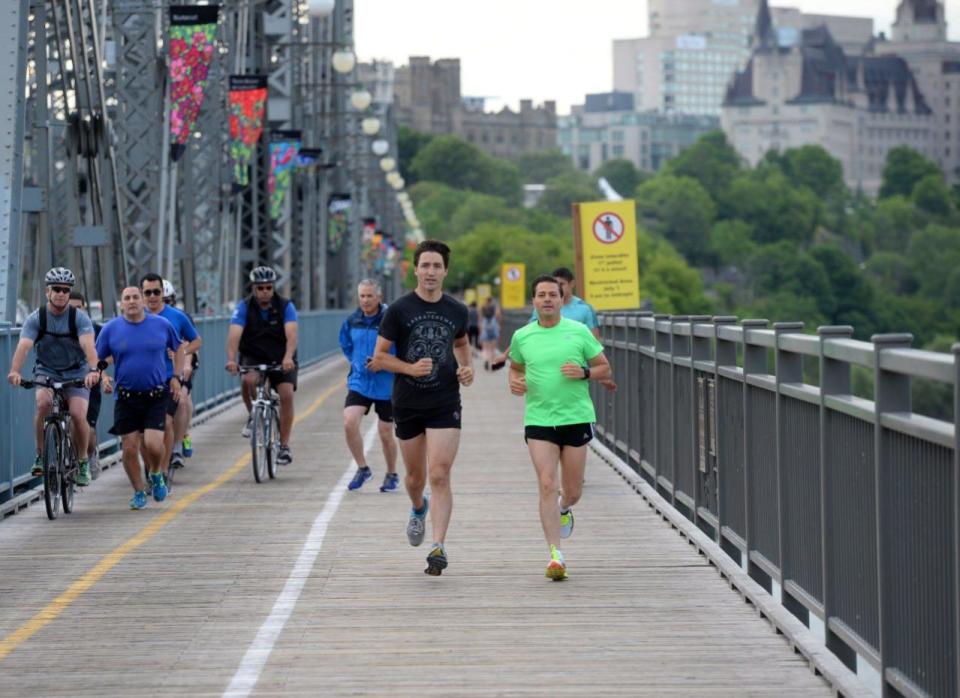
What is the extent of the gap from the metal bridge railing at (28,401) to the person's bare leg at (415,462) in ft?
17.7

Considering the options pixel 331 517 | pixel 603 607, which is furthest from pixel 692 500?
pixel 603 607

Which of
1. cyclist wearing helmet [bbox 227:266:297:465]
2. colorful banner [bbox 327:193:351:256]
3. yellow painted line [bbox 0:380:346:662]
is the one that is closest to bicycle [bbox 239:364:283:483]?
cyclist wearing helmet [bbox 227:266:297:465]

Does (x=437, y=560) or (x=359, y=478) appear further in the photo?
(x=359, y=478)

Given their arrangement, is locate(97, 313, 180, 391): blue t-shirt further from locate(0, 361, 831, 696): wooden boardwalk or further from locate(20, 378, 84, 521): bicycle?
locate(0, 361, 831, 696): wooden boardwalk

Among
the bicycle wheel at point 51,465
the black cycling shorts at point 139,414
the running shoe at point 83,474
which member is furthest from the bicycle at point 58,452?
the black cycling shorts at point 139,414

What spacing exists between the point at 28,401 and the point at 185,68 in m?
14.0

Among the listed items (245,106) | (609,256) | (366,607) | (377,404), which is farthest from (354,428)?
(245,106)

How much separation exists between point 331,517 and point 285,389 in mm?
4047

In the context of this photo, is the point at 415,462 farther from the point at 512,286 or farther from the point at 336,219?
the point at 336,219

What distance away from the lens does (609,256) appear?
25.6 metres

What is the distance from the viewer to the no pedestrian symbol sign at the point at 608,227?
25609mm

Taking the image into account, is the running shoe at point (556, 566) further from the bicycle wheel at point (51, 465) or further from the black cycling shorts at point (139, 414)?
the black cycling shorts at point (139, 414)

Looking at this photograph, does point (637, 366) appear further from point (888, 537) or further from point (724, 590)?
point (888, 537)

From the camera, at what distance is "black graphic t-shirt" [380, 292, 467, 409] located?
12.4 m
